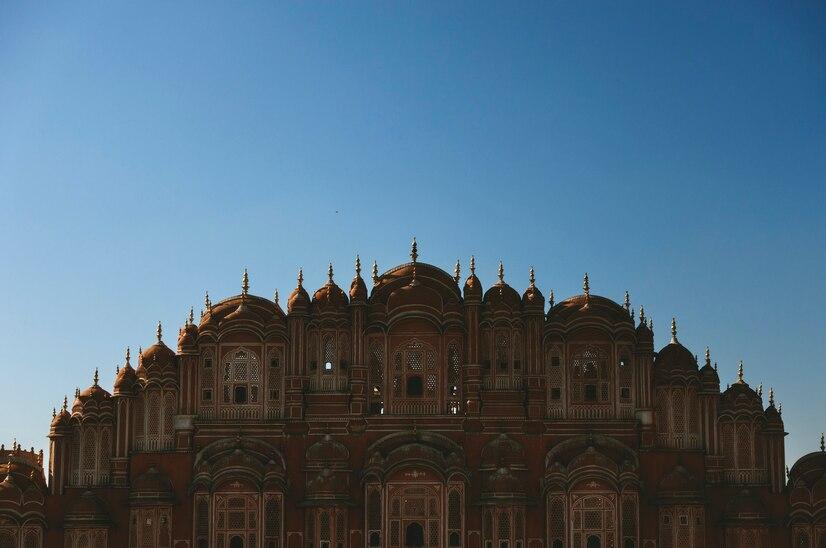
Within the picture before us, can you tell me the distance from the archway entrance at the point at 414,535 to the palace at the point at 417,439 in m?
0.08

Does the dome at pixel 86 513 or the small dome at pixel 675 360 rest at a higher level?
the small dome at pixel 675 360

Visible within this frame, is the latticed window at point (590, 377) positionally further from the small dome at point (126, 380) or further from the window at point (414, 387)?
the small dome at point (126, 380)

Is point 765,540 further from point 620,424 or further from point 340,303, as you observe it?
point 340,303

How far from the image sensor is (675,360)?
59656 mm

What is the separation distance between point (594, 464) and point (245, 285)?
Answer: 15393mm

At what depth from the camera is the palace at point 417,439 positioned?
57.9m

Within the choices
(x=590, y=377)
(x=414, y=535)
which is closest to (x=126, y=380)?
(x=414, y=535)

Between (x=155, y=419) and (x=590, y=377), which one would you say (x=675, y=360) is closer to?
(x=590, y=377)

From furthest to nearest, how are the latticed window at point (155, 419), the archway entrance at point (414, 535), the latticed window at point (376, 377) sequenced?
the latticed window at point (376, 377) → the latticed window at point (155, 419) → the archway entrance at point (414, 535)

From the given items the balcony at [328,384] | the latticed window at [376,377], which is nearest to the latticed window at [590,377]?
the latticed window at [376,377]

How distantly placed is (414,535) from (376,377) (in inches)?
246

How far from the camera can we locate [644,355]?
59.4 meters

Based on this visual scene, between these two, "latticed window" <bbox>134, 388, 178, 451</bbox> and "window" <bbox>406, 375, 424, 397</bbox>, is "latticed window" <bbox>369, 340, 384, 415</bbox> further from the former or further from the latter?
"latticed window" <bbox>134, 388, 178, 451</bbox>

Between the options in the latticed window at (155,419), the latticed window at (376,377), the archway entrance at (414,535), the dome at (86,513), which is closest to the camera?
the dome at (86,513)
